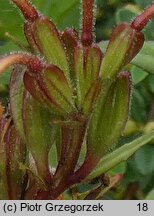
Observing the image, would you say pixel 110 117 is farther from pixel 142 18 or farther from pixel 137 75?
pixel 137 75

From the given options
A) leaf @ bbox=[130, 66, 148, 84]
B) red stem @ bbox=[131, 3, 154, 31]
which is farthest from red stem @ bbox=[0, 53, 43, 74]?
leaf @ bbox=[130, 66, 148, 84]

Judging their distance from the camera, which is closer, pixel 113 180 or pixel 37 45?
pixel 37 45

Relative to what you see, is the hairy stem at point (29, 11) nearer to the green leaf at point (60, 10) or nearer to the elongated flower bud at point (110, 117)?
the elongated flower bud at point (110, 117)

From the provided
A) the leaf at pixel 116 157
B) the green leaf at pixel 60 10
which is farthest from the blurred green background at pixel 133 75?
the leaf at pixel 116 157

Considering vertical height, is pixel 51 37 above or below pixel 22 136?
above

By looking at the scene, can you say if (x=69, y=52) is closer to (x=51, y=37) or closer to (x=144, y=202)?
(x=51, y=37)

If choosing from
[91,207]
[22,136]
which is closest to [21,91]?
[22,136]

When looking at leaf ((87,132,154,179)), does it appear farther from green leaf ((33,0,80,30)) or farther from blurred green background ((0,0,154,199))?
green leaf ((33,0,80,30))
